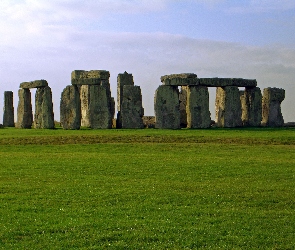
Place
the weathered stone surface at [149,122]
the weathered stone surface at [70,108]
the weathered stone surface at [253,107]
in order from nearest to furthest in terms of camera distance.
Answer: the weathered stone surface at [70,108]
the weathered stone surface at [149,122]
the weathered stone surface at [253,107]

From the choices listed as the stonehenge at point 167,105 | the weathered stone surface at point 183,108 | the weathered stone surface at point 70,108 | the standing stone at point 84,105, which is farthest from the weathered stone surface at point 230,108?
the standing stone at point 84,105

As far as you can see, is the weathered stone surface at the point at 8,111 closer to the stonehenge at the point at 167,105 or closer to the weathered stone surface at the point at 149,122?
the stonehenge at the point at 167,105

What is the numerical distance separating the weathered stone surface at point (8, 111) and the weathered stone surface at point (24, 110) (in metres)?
3.19

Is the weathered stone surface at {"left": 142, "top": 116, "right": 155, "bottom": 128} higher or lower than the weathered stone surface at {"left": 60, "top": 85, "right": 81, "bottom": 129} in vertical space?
lower

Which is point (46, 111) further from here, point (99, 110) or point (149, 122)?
point (149, 122)

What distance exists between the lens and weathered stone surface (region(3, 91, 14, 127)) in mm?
42281

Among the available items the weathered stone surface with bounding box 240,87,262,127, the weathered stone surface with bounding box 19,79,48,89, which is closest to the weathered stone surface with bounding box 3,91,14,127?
the weathered stone surface with bounding box 19,79,48,89

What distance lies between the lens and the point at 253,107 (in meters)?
37.4

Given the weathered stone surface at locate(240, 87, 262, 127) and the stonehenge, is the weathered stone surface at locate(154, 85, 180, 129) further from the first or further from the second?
the weathered stone surface at locate(240, 87, 262, 127)

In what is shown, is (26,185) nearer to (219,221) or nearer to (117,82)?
(219,221)

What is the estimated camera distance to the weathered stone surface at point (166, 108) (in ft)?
114

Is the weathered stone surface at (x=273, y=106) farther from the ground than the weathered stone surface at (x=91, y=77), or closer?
closer

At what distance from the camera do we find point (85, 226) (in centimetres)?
1132

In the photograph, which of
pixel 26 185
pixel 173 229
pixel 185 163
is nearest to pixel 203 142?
pixel 185 163
